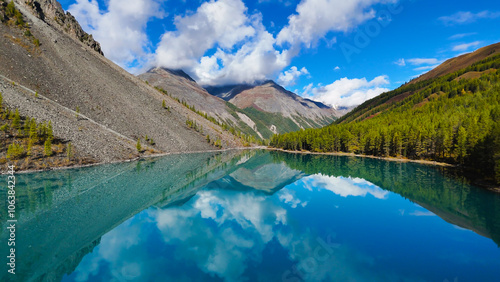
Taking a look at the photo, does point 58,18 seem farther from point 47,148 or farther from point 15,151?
→ point 15,151

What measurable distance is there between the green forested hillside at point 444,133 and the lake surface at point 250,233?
17.4 m

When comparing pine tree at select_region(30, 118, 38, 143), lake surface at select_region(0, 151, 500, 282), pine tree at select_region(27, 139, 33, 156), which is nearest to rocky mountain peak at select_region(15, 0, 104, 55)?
pine tree at select_region(30, 118, 38, 143)

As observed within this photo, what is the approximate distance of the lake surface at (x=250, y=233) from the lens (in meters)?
19.3

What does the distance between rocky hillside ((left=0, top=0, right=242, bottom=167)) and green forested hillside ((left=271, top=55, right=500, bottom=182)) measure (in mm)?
81518

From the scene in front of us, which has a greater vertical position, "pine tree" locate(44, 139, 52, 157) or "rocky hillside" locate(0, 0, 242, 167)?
"rocky hillside" locate(0, 0, 242, 167)

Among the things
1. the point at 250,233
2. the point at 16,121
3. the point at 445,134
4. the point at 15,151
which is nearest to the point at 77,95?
the point at 16,121

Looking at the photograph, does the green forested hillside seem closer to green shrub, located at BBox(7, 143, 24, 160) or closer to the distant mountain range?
the distant mountain range

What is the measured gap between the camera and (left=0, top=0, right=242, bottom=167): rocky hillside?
77.4 metres

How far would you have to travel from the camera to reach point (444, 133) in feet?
279

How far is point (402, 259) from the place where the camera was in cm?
2141

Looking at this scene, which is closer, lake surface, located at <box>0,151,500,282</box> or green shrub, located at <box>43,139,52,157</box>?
lake surface, located at <box>0,151,500,282</box>

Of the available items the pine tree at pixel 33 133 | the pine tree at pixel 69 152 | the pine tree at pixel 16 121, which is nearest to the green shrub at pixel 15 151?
the pine tree at pixel 33 133

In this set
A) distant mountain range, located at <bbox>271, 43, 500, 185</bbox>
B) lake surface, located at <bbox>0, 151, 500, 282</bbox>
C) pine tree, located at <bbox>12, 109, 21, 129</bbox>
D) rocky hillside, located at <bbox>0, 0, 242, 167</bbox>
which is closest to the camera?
lake surface, located at <bbox>0, 151, 500, 282</bbox>

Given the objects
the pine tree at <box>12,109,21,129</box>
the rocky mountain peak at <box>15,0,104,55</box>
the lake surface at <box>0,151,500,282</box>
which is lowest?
the lake surface at <box>0,151,500,282</box>
